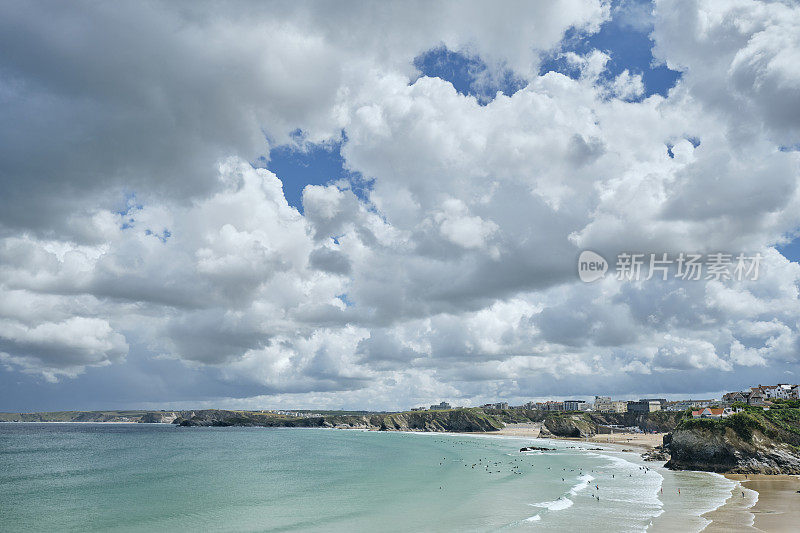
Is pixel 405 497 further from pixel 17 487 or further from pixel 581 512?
pixel 17 487

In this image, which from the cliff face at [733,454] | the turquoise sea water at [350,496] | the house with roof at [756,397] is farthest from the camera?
the house with roof at [756,397]

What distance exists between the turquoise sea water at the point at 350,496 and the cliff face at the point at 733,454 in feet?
23.2

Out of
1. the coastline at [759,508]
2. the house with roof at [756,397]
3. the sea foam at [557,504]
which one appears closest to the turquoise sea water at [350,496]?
the sea foam at [557,504]

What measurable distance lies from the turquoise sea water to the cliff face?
7084mm

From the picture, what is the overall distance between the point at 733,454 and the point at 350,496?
6865 cm

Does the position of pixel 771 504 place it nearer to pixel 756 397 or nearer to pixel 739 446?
pixel 739 446

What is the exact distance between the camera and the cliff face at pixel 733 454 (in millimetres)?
82812

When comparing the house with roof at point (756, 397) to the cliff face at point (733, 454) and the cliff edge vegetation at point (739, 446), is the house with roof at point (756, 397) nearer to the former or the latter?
the cliff edge vegetation at point (739, 446)

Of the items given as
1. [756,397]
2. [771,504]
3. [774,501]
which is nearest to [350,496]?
[771,504]

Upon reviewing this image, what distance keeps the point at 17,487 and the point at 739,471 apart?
120613 mm

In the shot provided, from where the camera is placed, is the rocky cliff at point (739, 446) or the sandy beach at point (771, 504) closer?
the sandy beach at point (771, 504)

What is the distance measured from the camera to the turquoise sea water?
5075 cm

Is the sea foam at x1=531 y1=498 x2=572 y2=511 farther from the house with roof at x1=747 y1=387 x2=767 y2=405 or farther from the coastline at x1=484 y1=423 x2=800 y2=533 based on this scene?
the house with roof at x1=747 y1=387 x2=767 y2=405

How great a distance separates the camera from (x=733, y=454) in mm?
85688
